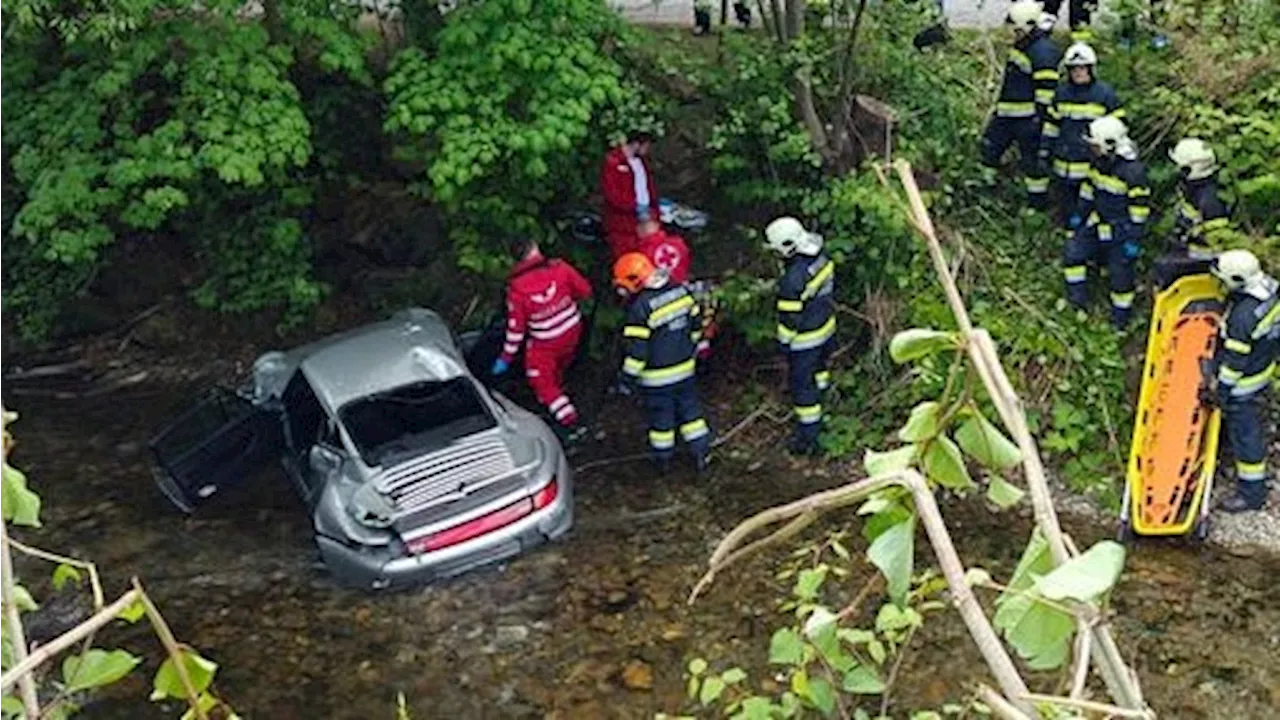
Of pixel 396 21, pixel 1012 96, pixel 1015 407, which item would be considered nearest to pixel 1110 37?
pixel 1012 96

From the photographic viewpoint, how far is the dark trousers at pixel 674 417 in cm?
948

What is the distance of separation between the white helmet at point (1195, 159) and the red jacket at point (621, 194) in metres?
3.44

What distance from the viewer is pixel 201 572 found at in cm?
896

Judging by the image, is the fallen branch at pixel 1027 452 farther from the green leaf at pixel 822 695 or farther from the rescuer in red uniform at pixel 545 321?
the rescuer in red uniform at pixel 545 321

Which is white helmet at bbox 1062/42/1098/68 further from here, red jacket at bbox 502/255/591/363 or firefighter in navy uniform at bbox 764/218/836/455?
red jacket at bbox 502/255/591/363

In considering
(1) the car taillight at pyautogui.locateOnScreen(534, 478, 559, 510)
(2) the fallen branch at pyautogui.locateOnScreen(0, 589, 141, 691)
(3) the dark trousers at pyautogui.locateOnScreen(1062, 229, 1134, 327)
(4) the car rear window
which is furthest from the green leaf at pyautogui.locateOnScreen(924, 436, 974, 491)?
(3) the dark trousers at pyautogui.locateOnScreen(1062, 229, 1134, 327)

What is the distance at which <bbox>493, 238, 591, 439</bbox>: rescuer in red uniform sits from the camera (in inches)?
389

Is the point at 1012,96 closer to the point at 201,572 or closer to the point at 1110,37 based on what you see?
the point at 1110,37

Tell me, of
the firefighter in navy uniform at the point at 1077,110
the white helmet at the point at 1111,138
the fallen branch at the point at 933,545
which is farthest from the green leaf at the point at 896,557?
the firefighter in navy uniform at the point at 1077,110

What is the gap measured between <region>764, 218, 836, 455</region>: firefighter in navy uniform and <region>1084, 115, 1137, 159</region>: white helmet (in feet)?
5.92

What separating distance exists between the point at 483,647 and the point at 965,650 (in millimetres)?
2524

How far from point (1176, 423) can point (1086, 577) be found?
760 centimetres

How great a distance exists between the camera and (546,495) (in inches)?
348

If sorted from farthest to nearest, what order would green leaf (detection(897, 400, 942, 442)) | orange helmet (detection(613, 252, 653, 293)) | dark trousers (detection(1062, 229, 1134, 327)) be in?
dark trousers (detection(1062, 229, 1134, 327)) → orange helmet (detection(613, 252, 653, 293)) → green leaf (detection(897, 400, 942, 442))
